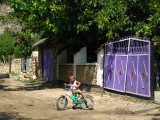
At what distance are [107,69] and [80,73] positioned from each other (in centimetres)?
249

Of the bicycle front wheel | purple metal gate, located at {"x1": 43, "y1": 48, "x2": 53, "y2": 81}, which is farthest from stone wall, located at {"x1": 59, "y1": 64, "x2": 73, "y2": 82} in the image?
the bicycle front wheel

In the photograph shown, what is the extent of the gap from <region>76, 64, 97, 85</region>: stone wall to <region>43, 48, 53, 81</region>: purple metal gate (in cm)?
451

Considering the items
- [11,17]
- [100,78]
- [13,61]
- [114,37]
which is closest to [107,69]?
[100,78]

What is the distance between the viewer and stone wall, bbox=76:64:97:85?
13.4 metres

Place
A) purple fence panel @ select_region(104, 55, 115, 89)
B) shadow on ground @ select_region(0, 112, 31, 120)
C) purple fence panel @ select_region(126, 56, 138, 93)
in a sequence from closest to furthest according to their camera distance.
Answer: shadow on ground @ select_region(0, 112, 31, 120) → purple fence panel @ select_region(126, 56, 138, 93) → purple fence panel @ select_region(104, 55, 115, 89)

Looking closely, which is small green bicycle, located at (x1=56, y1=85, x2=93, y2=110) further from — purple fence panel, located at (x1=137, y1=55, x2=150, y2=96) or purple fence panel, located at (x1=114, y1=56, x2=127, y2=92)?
purple fence panel, located at (x1=114, y1=56, x2=127, y2=92)

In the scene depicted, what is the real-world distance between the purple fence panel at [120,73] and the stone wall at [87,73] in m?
1.75

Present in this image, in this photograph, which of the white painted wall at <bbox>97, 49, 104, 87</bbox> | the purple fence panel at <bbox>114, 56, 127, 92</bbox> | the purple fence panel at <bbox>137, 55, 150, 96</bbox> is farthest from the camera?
the white painted wall at <bbox>97, 49, 104, 87</bbox>

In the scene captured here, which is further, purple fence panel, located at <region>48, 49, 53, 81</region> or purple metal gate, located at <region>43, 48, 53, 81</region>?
purple metal gate, located at <region>43, 48, 53, 81</region>

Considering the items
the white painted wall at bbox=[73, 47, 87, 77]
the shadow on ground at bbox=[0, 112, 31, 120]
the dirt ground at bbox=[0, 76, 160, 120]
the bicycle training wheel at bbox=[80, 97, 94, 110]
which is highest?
the white painted wall at bbox=[73, 47, 87, 77]

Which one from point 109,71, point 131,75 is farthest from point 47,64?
point 131,75

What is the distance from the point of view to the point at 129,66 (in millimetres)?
11047

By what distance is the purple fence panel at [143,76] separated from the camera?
32.5 feet

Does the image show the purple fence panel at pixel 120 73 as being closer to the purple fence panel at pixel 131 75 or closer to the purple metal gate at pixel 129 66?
the purple metal gate at pixel 129 66
